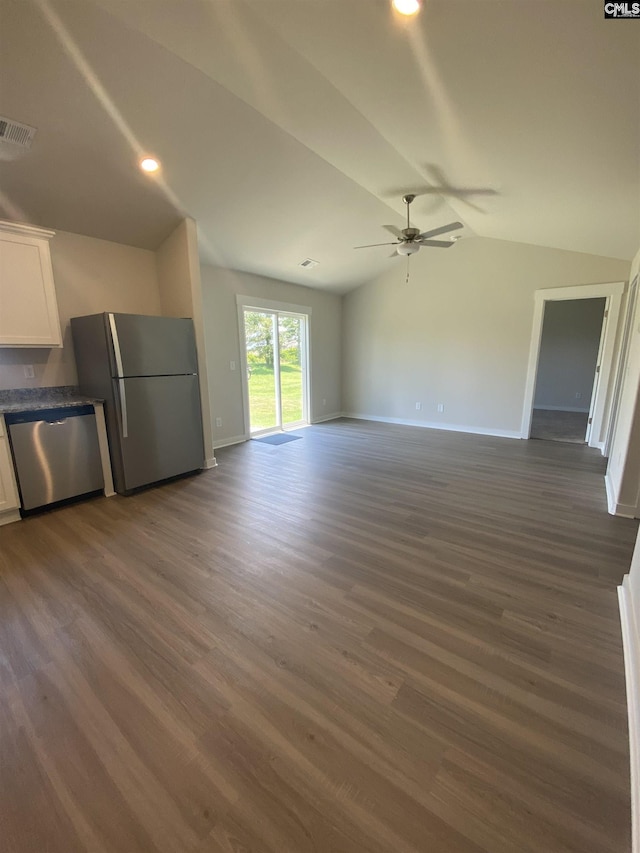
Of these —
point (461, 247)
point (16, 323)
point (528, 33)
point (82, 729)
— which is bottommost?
point (82, 729)

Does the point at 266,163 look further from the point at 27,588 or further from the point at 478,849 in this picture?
the point at 478,849

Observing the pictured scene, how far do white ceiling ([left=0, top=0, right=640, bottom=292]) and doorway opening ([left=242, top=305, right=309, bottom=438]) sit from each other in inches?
69.3

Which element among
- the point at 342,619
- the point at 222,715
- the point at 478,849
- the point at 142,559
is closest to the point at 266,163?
the point at 142,559

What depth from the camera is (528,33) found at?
5.05ft

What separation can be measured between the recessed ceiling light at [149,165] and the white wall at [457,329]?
426 centimetres

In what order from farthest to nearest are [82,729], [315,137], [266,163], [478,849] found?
[266,163], [315,137], [82,729], [478,849]

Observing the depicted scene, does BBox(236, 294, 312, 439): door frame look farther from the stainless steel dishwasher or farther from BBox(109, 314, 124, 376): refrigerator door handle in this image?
the stainless steel dishwasher

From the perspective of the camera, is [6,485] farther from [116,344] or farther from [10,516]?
[116,344]

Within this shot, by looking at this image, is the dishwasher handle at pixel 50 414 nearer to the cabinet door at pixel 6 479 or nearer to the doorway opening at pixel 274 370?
the cabinet door at pixel 6 479

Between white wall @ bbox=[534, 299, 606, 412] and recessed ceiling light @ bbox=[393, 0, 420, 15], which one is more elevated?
recessed ceiling light @ bbox=[393, 0, 420, 15]

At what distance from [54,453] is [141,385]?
0.95 metres

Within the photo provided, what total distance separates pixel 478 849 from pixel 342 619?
0.96m

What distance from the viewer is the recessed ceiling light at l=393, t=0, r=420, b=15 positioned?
5.02ft

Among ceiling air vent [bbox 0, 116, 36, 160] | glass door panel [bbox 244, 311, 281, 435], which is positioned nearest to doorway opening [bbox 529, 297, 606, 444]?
glass door panel [bbox 244, 311, 281, 435]
